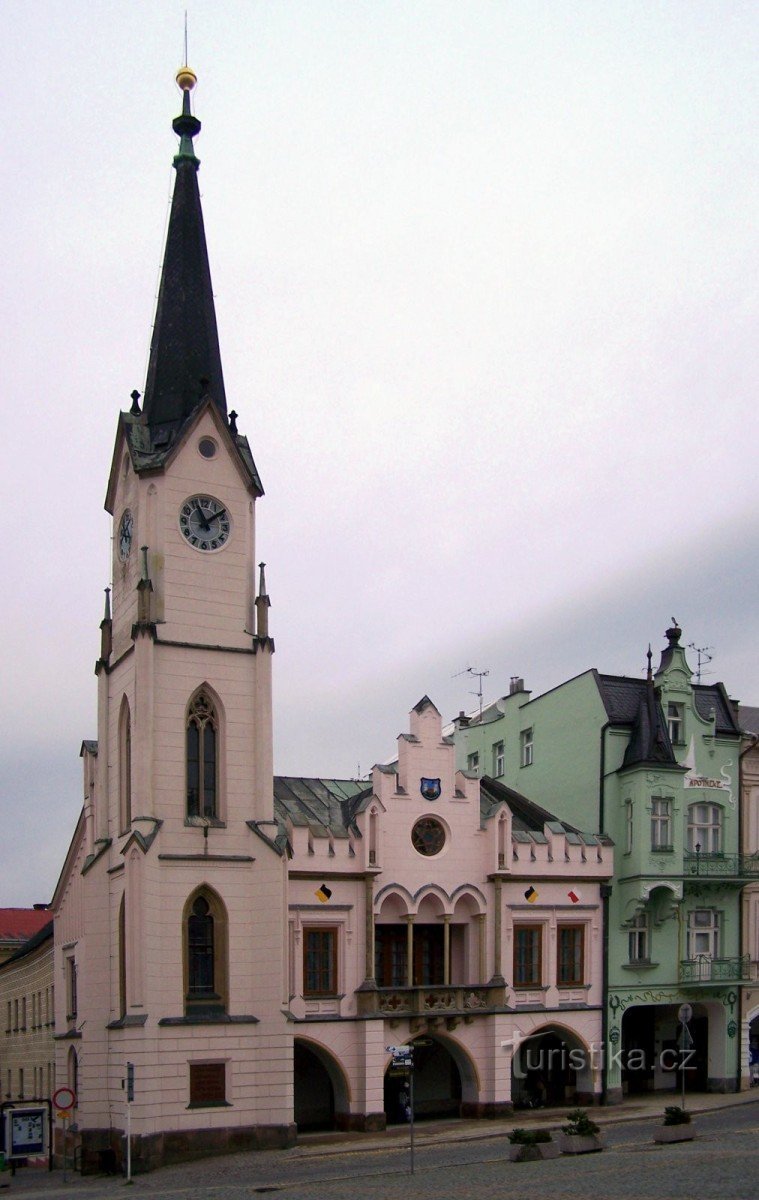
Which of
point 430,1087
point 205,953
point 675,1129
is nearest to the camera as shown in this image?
point 675,1129

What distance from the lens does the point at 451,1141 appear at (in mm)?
42750

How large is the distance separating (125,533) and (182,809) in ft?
29.7

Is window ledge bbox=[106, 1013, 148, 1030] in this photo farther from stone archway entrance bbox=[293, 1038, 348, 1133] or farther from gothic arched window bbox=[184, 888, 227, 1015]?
stone archway entrance bbox=[293, 1038, 348, 1133]

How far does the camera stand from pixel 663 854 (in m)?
51.7

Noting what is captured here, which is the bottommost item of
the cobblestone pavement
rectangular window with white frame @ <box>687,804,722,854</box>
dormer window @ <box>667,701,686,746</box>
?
the cobblestone pavement

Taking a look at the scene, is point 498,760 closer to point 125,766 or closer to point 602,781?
point 602,781

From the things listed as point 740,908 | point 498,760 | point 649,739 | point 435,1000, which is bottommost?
point 435,1000

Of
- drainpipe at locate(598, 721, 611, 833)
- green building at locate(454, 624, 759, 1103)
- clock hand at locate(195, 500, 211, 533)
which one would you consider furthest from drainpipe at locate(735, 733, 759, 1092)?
clock hand at locate(195, 500, 211, 533)

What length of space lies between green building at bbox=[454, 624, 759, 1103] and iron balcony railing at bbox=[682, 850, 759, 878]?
5cm

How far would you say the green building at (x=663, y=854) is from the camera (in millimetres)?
51656

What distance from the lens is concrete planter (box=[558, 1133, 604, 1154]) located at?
117ft

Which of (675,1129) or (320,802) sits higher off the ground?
(320,802)

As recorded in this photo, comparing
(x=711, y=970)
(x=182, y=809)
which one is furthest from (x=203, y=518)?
(x=711, y=970)

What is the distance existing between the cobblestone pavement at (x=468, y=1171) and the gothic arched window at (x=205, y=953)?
431 centimetres
